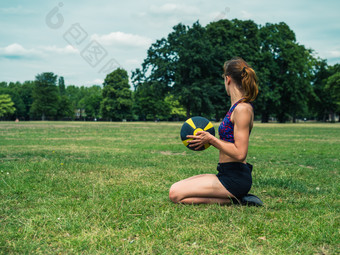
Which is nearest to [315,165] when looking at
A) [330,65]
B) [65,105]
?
[330,65]

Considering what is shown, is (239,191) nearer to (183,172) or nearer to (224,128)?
(224,128)

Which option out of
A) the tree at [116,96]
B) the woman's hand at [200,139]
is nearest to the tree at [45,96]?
the tree at [116,96]

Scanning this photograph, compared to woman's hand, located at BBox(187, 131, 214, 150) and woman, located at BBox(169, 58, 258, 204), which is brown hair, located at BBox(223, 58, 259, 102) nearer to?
woman, located at BBox(169, 58, 258, 204)

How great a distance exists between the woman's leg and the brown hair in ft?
4.24

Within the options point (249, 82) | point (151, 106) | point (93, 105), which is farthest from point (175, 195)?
point (93, 105)

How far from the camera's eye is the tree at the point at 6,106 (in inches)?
3656

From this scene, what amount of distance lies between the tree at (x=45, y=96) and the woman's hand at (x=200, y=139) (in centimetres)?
9774

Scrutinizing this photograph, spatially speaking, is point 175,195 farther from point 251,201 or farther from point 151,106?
point 151,106

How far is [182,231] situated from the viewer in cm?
338

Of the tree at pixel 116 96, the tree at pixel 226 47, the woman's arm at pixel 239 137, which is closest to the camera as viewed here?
the woman's arm at pixel 239 137

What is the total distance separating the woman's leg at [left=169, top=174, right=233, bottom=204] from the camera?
4.43 m

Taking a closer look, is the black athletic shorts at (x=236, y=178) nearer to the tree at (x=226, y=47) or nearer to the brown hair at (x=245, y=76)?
the brown hair at (x=245, y=76)

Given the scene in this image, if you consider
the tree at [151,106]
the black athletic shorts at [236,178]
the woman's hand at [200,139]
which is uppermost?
the tree at [151,106]

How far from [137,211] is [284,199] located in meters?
2.44
